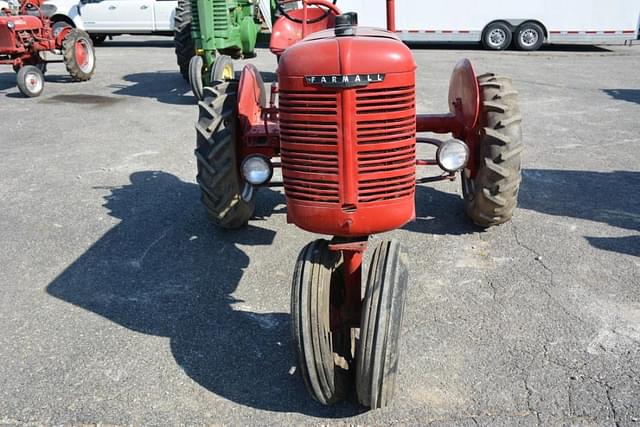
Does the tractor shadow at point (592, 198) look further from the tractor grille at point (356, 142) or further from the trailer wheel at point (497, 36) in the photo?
the trailer wheel at point (497, 36)

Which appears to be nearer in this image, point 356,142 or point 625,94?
point 356,142

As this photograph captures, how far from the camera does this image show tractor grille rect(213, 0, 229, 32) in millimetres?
9398

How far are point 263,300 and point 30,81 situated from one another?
9.12 meters

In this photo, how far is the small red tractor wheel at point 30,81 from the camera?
35.0 feet

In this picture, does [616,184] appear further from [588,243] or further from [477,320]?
[477,320]

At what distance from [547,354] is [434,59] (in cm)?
1328

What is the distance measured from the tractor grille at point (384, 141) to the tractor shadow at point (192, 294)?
110 centimetres

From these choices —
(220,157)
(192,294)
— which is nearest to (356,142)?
(220,157)

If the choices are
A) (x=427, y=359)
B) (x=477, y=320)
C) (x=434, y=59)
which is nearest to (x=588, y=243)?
(x=477, y=320)

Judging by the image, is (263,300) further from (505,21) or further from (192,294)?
(505,21)

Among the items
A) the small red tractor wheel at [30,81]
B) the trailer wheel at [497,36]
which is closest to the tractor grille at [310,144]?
the small red tractor wheel at [30,81]

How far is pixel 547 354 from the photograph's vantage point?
3221 mm

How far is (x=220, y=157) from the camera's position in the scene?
4164 millimetres

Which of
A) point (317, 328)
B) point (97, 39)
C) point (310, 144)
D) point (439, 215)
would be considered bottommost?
point (439, 215)
